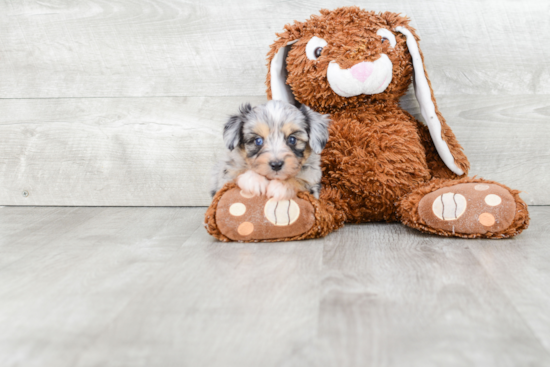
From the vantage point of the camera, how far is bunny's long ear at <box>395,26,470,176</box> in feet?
5.33

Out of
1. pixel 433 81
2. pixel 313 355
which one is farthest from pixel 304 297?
pixel 433 81

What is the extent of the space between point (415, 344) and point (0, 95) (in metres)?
1.98

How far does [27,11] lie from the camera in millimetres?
2010

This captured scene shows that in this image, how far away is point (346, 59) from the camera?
1.53 meters

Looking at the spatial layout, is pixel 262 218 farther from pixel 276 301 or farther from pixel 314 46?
pixel 314 46

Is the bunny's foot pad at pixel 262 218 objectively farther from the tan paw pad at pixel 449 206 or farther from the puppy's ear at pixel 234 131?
the tan paw pad at pixel 449 206

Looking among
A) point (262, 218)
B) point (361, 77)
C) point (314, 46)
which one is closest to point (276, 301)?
point (262, 218)

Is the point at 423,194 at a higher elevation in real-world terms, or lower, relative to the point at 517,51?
lower

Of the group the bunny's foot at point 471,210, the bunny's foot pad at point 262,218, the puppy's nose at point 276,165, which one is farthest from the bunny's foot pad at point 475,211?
the puppy's nose at point 276,165

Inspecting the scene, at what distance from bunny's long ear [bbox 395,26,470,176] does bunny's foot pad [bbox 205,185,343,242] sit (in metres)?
0.51

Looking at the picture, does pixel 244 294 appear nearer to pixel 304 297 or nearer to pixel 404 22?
pixel 304 297

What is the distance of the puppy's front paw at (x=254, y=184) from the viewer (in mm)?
1435

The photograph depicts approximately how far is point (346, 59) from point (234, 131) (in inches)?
16.9

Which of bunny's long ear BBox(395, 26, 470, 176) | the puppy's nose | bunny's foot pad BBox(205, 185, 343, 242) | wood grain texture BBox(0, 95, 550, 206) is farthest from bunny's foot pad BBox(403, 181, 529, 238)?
wood grain texture BBox(0, 95, 550, 206)
